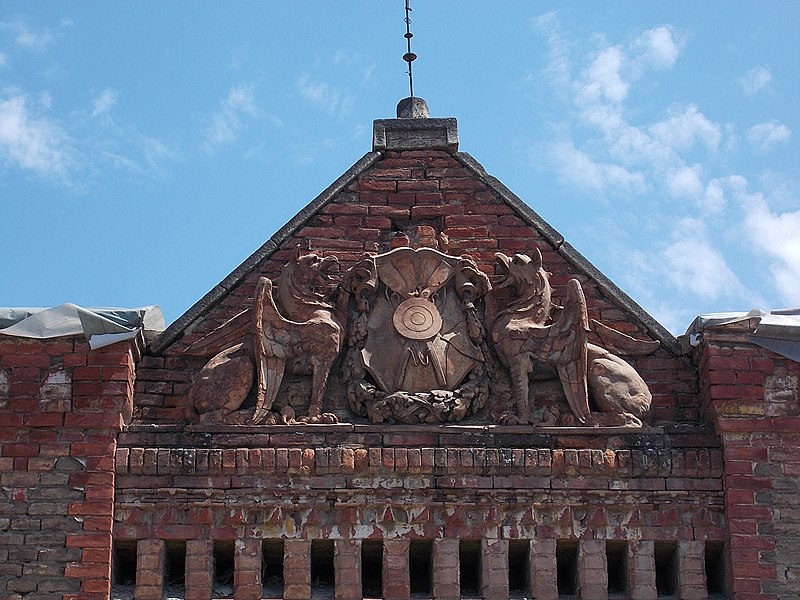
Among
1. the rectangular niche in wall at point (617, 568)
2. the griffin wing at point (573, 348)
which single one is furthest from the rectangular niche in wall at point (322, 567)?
the griffin wing at point (573, 348)

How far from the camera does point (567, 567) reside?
14734mm

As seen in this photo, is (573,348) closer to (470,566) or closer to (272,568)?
(470,566)

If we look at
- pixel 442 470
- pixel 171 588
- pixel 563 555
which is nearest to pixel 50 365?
pixel 171 588

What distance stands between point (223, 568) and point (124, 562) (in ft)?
2.59

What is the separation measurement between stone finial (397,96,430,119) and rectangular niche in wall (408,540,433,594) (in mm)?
4471

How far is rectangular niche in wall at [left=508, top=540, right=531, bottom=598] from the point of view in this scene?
47.3ft

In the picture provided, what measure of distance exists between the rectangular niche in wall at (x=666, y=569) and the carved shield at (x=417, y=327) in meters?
2.14

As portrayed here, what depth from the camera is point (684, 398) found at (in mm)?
15281

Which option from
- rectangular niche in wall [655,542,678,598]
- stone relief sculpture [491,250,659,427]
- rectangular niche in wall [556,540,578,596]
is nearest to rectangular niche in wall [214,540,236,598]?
stone relief sculpture [491,250,659,427]

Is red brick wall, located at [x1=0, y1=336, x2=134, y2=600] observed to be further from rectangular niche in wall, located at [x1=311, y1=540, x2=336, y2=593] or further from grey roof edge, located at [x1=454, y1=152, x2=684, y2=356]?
grey roof edge, located at [x1=454, y1=152, x2=684, y2=356]

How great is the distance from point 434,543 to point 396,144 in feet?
12.9

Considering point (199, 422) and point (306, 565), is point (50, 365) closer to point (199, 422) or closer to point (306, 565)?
point (199, 422)

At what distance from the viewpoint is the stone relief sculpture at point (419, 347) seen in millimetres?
14898

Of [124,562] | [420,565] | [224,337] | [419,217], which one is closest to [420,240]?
[419,217]
